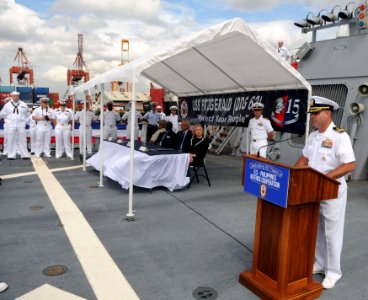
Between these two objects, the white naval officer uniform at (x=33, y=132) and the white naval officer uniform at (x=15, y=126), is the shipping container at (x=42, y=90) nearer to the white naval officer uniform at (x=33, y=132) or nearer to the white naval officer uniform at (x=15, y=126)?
the white naval officer uniform at (x=33, y=132)

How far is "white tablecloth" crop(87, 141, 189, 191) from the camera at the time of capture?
239 inches

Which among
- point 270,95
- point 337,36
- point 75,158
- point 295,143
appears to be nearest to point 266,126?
point 270,95

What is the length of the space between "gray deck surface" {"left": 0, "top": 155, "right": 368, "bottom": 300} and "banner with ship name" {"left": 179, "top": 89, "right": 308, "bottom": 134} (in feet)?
5.75

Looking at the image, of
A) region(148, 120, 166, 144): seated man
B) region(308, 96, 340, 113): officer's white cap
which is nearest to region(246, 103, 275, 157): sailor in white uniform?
region(148, 120, 166, 144): seated man

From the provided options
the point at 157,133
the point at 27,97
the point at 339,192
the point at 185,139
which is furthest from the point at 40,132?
the point at 27,97

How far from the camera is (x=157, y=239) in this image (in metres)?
4.05

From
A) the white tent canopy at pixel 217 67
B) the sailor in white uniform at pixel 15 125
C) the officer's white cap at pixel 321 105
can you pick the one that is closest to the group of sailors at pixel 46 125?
the sailor in white uniform at pixel 15 125

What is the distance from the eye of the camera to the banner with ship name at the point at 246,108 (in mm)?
6512

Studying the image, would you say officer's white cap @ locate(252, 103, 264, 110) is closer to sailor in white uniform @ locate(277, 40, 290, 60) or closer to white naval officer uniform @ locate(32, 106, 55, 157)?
sailor in white uniform @ locate(277, 40, 290, 60)

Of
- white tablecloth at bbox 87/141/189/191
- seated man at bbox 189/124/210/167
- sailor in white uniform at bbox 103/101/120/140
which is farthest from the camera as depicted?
sailor in white uniform at bbox 103/101/120/140

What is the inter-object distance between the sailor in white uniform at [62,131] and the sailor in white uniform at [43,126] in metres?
0.23

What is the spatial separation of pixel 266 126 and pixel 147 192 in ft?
9.49

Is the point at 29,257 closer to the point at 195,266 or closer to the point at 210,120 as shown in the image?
the point at 195,266

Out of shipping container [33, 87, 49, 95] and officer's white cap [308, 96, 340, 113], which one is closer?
officer's white cap [308, 96, 340, 113]
